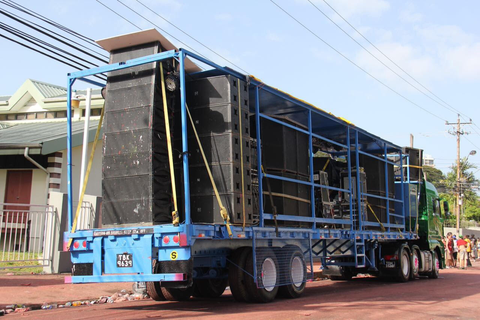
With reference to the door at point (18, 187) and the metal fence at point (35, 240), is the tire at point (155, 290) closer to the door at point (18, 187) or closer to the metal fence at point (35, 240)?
the metal fence at point (35, 240)

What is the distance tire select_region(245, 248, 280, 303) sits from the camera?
8.62 m

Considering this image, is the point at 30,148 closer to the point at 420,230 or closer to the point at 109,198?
the point at 109,198

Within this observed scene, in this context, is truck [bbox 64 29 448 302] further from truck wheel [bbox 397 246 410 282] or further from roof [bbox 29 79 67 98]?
roof [bbox 29 79 67 98]

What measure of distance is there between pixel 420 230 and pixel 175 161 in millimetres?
11207

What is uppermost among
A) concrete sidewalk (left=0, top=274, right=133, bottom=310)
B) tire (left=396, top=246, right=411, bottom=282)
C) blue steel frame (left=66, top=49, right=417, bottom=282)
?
blue steel frame (left=66, top=49, right=417, bottom=282)

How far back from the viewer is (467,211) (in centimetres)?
7275

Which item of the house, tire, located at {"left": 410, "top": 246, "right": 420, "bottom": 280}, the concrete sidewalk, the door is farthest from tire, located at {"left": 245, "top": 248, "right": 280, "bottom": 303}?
the door

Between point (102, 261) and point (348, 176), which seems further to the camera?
point (348, 176)

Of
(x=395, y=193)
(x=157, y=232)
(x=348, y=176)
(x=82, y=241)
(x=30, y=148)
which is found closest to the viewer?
(x=157, y=232)

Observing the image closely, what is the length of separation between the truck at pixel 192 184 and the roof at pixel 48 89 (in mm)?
16374

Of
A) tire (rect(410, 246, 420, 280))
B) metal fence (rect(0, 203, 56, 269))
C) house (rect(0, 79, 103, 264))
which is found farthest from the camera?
tire (rect(410, 246, 420, 280))

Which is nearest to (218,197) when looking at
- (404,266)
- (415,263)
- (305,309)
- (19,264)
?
(305,309)

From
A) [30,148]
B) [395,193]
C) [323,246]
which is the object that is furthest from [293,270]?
[30,148]

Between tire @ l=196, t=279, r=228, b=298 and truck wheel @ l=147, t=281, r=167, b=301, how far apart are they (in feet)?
2.61
